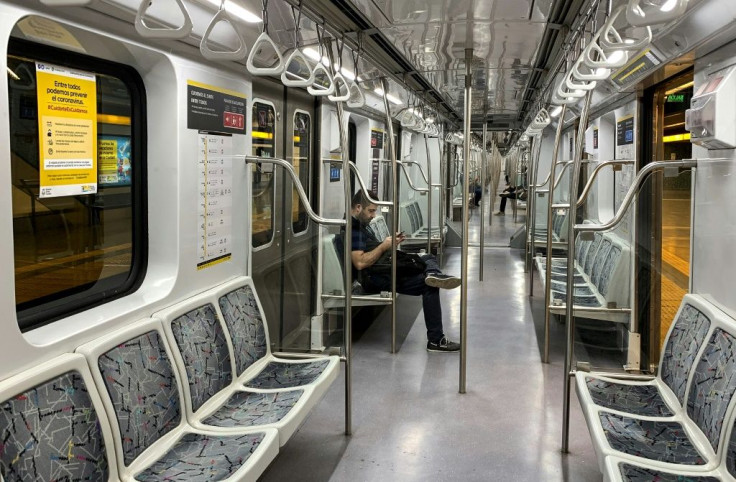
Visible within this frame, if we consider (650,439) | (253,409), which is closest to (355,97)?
(253,409)

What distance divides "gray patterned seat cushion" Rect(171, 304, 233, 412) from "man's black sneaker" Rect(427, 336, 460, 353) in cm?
263

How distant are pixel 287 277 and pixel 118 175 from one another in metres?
1.86

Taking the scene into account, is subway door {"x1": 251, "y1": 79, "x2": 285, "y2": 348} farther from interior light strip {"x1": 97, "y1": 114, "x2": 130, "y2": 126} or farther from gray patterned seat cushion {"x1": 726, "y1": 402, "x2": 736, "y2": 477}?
gray patterned seat cushion {"x1": 726, "y1": 402, "x2": 736, "y2": 477}

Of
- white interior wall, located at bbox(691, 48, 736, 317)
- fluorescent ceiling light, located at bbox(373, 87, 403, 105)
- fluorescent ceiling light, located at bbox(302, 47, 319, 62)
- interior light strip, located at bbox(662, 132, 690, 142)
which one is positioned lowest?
white interior wall, located at bbox(691, 48, 736, 317)

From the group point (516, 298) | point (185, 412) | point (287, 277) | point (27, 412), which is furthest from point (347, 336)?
point (516, 298)

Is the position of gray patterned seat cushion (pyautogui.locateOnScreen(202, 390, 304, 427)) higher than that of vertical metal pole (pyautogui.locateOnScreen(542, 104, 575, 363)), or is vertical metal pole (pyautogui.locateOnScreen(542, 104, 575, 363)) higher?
vertical metal pole (pyautogui.locateOnScreen(542, 104, 575, 363))

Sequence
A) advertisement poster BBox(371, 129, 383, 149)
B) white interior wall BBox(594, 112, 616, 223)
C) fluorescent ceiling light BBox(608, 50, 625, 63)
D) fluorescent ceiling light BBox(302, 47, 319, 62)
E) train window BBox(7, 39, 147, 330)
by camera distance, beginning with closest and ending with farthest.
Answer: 1. train window BBox(7, 39, 147, 330)
2. fluorescent ceiling light BBox(608, 50, 625, 63)
3. fluorescent ceiling light BBox(302, 47, 319, 62)
4. white interior wall BBox(594, 112, 616, 223)
5. advertisement poster BBox(371, 129, 383, 149)

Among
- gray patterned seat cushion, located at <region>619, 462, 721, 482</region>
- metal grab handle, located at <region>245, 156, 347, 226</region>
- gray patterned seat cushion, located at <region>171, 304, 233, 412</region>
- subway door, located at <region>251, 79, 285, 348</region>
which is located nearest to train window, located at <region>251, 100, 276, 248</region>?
subway door, located at <region>251, 79, 285, 348</region>

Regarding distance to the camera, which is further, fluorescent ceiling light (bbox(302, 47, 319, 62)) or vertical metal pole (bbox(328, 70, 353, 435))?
fluorescent ceiling light (bbox(302, 47, 319, 62))

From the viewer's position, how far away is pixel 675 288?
12.1 feet

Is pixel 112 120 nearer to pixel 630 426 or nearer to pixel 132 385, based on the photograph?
pixel 132 385

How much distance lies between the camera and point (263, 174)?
14.2 ft

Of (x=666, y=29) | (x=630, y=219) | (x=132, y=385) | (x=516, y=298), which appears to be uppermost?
(x=666, y=29)

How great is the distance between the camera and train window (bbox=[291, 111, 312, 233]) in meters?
5.10
